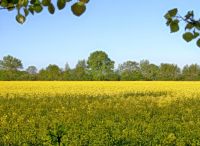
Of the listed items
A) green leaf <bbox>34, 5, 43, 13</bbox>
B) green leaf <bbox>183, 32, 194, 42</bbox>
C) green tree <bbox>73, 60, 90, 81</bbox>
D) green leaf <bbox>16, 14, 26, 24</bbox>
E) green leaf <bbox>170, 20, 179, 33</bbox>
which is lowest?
green leaf <bbox>183, 32, 194, 42</bbox>

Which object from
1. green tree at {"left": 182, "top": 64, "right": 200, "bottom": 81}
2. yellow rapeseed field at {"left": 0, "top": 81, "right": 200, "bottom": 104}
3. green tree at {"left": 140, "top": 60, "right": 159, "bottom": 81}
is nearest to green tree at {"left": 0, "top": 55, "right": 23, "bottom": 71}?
green tree at {"left": 140, "top": 60, "right": 159, "bottom": 81}

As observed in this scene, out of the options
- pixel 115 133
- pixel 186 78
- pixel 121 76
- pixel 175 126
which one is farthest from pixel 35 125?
pixel 186 78

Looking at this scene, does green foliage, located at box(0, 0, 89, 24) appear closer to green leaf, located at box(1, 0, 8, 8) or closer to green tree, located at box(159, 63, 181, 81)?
green leaf, located at box(1, 0, 8, 8)

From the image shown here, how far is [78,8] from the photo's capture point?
158cm

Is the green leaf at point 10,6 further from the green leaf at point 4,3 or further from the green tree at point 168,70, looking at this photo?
the green tree at point 168,70

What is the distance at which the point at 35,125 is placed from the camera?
11.9 meters

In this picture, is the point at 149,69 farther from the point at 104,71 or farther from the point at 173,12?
the point at 173,12

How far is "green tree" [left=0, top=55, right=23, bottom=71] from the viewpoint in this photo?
332 ft

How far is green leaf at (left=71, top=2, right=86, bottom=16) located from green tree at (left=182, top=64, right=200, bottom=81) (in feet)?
282

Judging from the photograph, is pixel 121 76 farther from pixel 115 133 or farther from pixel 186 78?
pixel 115 133

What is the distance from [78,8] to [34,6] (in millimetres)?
318

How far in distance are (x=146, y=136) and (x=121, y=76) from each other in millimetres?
72535

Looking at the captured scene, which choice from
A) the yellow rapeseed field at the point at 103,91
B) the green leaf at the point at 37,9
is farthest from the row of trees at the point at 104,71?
the green leaf at the point at 37,9

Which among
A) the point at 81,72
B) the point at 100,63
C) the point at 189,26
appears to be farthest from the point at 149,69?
the point at 189,26
